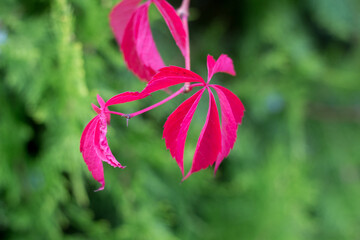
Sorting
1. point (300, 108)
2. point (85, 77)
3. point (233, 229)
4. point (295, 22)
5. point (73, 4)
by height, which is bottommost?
point (233, 229)

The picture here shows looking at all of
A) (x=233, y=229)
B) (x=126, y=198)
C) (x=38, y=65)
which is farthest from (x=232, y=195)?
(x=38, y=65)

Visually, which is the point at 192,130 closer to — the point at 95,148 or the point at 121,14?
the point at 121,14

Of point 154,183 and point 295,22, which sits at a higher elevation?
point 295,22

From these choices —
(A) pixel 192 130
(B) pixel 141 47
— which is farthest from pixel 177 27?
(A) pixel 192 130

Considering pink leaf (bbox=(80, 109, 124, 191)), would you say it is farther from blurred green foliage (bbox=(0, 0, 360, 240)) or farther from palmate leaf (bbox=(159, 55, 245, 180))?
blurred green foliage (bbox=(0, 0, 360, 240))

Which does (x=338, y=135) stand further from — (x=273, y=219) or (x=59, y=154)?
(x=59, y=154)

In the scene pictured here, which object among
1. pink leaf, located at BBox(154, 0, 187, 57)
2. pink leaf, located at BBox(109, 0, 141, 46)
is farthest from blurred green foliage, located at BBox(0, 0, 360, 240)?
pink leaf, located at BBox(154, 0, 187, 57)
